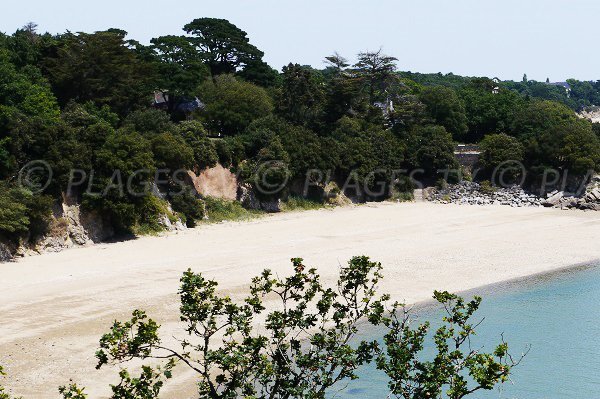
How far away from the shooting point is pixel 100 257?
30422 mm

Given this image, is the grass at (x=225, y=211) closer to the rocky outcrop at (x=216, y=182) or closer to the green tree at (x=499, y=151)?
the rocky outcrop at (x=216, y=182)

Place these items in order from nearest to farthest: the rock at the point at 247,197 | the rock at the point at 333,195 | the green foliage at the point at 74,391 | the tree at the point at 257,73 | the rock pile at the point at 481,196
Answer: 1. the green foliage at the point at 74,391
2. the rock at the point at 247,197
3. the rock at the point at 333,195
4. the rock pile at the point at 481,196
5. the tree at the point at 257,73

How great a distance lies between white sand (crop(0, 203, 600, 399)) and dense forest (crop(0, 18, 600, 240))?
9.47 feet

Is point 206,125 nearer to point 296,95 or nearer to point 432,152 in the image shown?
point 296,95

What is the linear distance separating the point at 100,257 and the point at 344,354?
73.9 feet

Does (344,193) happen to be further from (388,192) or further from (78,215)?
(78,215)

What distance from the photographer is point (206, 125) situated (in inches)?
1907

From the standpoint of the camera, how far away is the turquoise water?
1888cm

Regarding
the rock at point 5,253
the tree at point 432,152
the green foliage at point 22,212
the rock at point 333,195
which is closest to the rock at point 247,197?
the rock at point 333,195

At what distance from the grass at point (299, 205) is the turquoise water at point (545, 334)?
59.0ft

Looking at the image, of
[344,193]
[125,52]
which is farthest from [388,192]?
[125,52]

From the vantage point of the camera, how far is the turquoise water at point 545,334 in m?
18.9

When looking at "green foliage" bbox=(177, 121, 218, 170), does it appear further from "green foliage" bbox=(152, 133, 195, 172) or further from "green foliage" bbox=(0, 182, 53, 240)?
"green foliage" bbox=(0, 182, 53, 240)

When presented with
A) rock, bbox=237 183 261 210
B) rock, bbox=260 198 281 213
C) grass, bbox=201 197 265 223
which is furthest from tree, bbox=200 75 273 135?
grass, bbox=201 197 265 223
